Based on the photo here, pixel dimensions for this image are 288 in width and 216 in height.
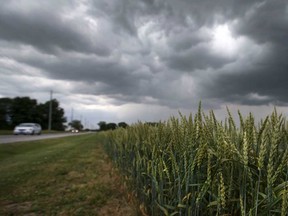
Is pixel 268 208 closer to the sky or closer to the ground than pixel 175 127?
closer to the ground

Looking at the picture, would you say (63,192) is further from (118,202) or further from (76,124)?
(76,124)

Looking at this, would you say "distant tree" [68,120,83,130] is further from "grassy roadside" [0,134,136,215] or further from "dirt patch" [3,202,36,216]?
"dirt patch" [3,202,36,216]

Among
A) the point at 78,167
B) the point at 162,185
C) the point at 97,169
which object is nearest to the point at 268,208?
the point at 162,185

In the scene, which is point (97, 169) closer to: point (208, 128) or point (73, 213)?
point (73, 213)

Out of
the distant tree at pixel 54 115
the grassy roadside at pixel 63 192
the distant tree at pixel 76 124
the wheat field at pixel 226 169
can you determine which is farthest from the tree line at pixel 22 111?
the wheat field at pixel 226 169

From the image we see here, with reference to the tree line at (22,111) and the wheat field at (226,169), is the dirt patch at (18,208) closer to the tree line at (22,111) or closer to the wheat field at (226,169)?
the wheat field at (226,169)

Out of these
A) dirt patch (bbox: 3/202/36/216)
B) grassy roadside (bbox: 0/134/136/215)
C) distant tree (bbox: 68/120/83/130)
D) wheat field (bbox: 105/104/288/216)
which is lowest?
dirt patch (bbox: 3/202/36/216)

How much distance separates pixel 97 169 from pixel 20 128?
3691 cm

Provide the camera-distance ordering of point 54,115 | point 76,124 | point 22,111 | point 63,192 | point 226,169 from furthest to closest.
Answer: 1. point 76,124
2. point 54,115
3. point 22,111
4. point 63,192
5. point 226,169

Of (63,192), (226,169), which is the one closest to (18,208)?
(63,192)

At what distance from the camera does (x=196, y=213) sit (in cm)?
300

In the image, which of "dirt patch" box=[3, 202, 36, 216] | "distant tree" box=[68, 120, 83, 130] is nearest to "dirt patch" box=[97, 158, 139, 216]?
"dirt patch" box=[3, 202, 36, 216]

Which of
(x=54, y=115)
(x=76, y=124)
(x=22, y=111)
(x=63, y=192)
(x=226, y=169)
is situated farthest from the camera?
(x=76, y=124)

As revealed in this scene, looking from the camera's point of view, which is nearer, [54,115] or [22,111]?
[22,111]
